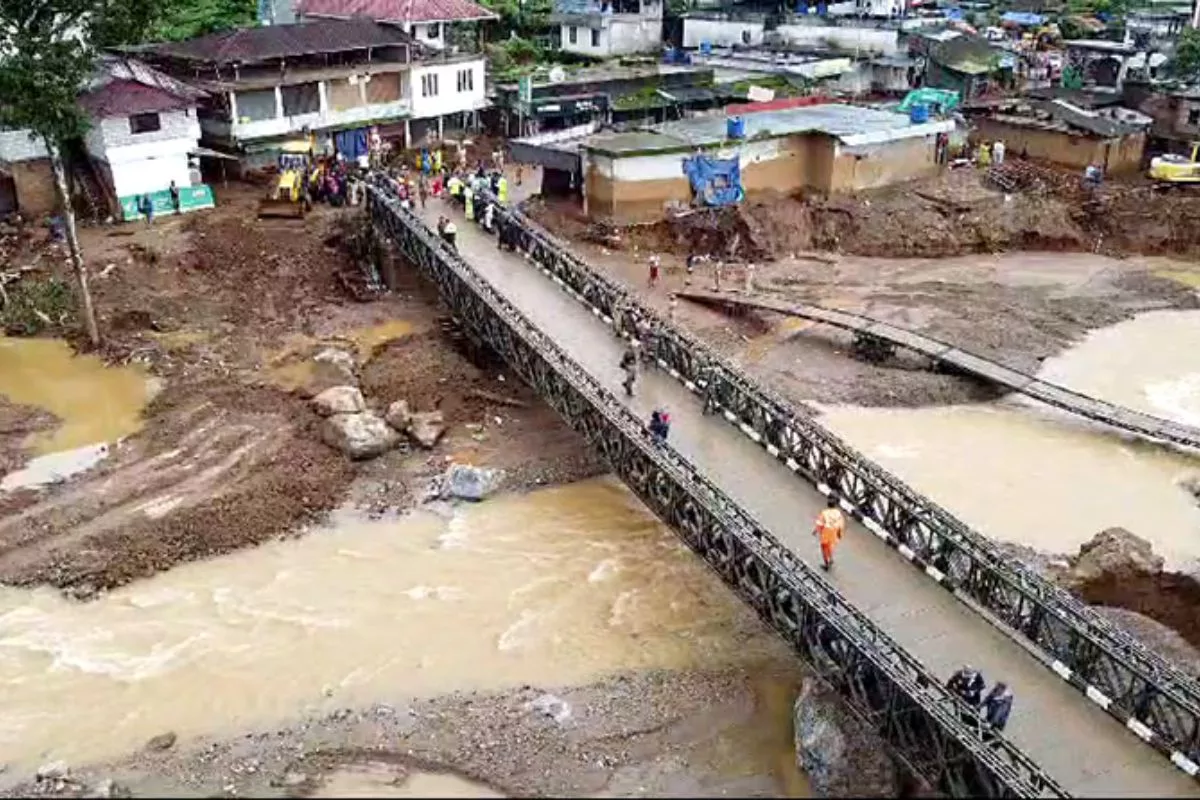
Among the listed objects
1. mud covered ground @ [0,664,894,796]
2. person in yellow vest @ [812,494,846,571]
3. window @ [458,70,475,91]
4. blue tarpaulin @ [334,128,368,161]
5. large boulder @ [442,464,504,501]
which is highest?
window @ [458,70,475,91]

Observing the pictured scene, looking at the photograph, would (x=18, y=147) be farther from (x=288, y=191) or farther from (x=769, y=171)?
(x=769, y=171)

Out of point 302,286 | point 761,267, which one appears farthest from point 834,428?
point 302,286

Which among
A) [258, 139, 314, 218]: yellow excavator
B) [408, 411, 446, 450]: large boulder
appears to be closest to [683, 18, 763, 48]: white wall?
[258, 139, 314, 218]: yellow excavator

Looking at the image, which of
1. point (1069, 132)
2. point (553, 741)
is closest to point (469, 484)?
point (553, 741)

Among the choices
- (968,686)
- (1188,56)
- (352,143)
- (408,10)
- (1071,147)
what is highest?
(408,10)

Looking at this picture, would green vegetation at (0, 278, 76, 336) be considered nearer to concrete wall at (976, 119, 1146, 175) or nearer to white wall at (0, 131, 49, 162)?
white wall at (0, 131, 49, 162)

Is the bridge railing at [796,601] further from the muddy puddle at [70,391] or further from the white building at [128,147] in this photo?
the white building at [128,147]
